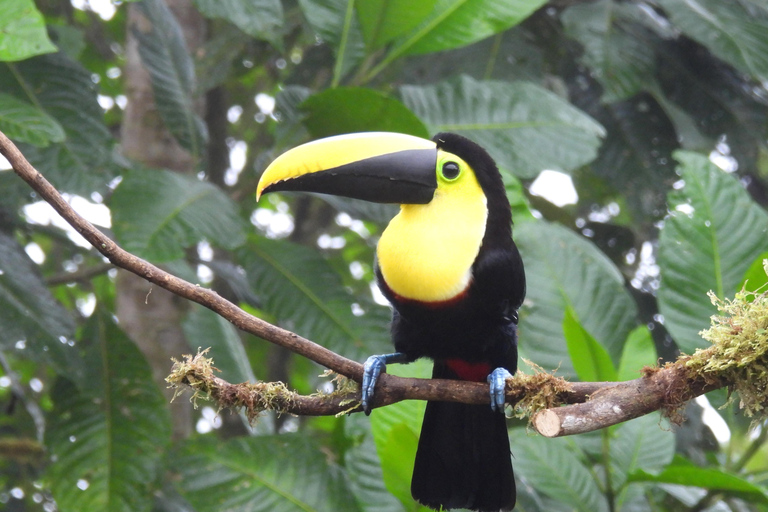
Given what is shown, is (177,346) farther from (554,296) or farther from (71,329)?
(554,296)

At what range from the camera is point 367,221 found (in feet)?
12.3

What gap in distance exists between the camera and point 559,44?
464cm

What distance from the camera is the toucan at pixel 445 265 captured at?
2225 millimetres

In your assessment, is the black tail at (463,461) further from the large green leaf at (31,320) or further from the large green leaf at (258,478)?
the large green leaf at (31,320)

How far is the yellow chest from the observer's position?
7.22 feet

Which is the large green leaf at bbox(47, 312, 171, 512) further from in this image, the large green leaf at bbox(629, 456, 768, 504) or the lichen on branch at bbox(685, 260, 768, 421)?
the lichen on branch at bbox(685, 260, 768, 421)

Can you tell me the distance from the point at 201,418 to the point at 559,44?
3105 mm

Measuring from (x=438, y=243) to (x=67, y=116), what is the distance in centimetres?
191

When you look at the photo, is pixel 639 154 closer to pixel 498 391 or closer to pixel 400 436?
pixel 400 436

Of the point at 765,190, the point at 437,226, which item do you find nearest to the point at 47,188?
the point at 437,226

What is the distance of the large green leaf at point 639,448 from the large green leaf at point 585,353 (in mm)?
463

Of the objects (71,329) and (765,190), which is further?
(765,190)

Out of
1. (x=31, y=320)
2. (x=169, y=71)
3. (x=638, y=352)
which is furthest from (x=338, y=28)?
(x=638, y=352)

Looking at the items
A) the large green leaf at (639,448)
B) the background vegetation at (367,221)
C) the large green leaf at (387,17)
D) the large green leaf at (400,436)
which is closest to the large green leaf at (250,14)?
the background vegetation at (367,221)
